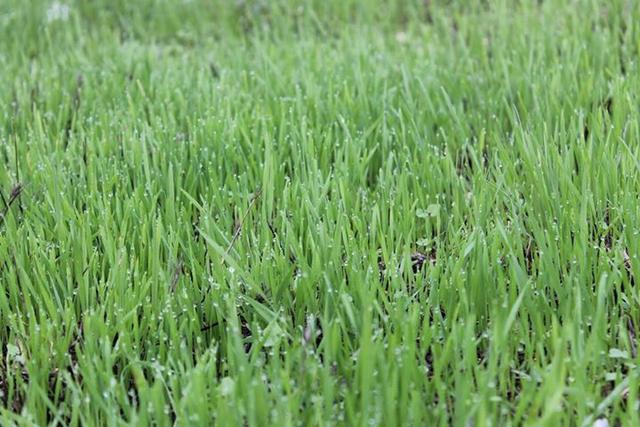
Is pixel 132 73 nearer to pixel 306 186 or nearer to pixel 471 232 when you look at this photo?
pixel 306 186

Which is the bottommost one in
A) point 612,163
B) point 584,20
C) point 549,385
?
point 549,385

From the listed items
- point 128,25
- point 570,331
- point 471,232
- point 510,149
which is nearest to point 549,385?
point 570,331

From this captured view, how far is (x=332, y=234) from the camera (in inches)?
88.0

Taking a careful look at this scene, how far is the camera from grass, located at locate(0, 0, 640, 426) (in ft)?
5.72

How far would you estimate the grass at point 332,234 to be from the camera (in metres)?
1.74

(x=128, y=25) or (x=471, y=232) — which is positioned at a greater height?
(x=128, y=25)

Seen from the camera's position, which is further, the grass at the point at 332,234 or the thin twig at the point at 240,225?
the thin twig at the point at 240,225

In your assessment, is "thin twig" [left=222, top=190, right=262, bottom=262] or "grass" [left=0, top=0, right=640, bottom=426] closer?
"grass" [left=0, top=0, right=640, bottom=426]

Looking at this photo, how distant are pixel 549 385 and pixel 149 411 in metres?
0.74

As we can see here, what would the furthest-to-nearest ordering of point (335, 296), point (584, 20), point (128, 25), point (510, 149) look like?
point (128, 25), point (584, 20), point (510, 149), point (335, 296)

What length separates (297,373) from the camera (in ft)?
5.84

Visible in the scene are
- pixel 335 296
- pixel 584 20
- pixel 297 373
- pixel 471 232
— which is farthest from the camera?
pixel 584 20

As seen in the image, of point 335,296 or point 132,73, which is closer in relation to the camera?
point 335,296

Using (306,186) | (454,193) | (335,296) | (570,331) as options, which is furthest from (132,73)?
(570,331)
